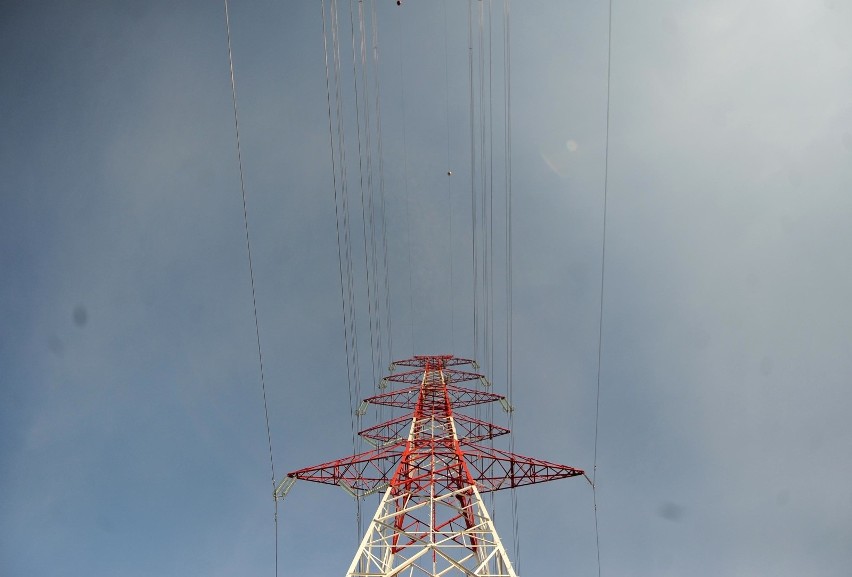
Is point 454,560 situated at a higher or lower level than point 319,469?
higher

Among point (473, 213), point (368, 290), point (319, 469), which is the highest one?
point (473, 213)

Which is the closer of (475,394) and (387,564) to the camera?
(387,564)

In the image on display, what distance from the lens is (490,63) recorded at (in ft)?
63.5

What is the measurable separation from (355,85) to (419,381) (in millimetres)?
15191

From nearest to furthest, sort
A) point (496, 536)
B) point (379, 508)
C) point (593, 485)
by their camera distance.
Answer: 1. point (496, 536)
2. point (379, 508)
3. point (593, 485)

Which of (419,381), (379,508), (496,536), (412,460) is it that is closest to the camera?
(496,536)

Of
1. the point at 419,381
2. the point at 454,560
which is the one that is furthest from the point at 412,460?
the point at 419,381

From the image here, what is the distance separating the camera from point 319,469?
35.1ft

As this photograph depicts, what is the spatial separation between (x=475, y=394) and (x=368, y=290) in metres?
9.73

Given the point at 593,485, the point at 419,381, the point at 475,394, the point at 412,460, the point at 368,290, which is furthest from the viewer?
the point at 368,290

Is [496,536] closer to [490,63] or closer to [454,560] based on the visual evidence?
[454,560]

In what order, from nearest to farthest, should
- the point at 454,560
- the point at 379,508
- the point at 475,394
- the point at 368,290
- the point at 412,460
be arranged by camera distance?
the point at 454,560
the point at 379,508
the point at 412,460
the point at 475,394
the point at 368,290

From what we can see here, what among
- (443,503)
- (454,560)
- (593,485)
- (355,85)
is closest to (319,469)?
(443,503)

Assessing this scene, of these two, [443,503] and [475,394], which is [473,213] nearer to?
[475,394]
